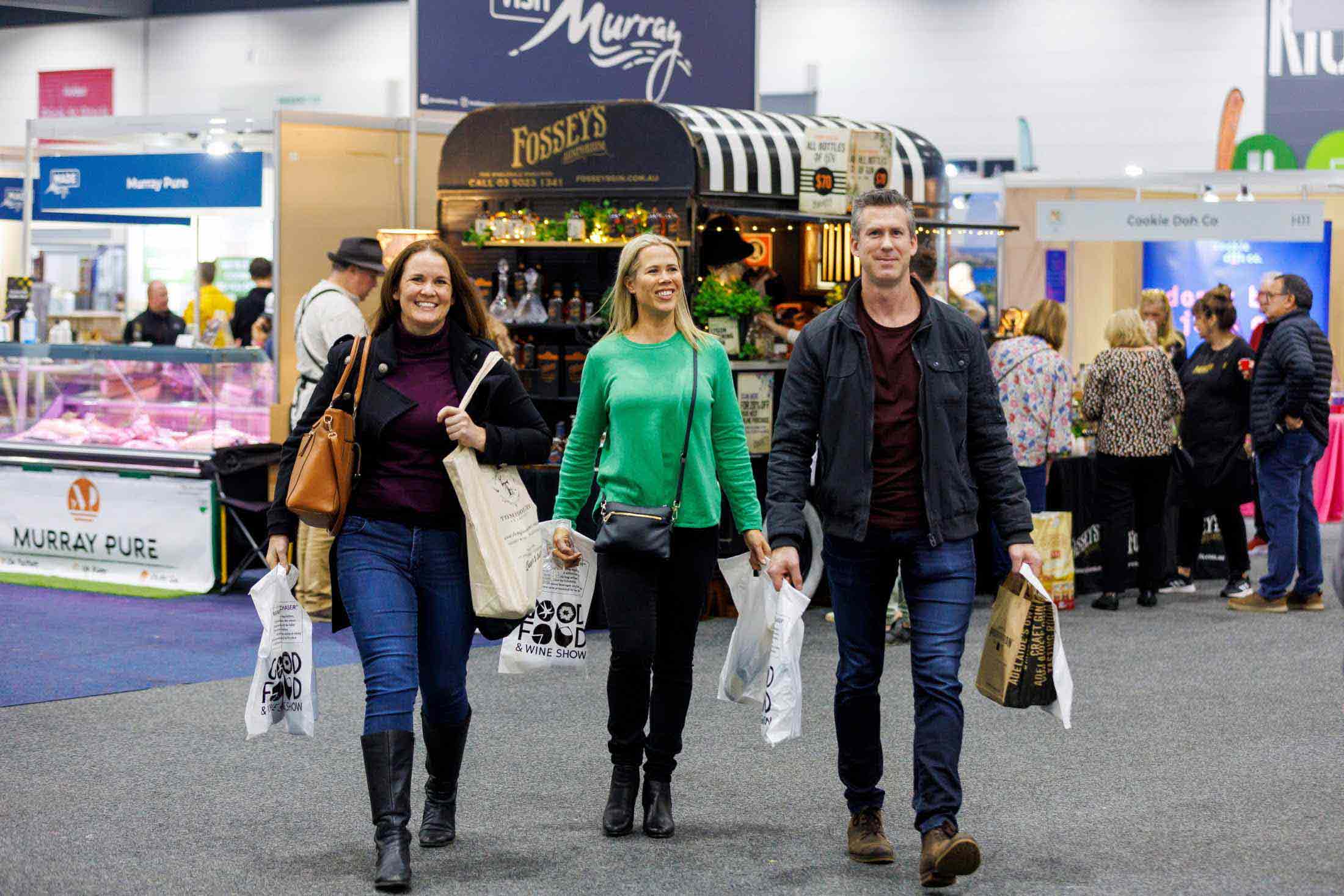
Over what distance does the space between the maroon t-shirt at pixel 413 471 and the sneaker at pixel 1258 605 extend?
5496 millimetres

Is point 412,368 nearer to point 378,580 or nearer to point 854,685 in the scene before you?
point 378,580

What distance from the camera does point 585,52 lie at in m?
10.3

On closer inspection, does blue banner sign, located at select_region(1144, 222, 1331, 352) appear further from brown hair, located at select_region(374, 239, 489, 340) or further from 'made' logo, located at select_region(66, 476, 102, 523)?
brown hair, located at select_region(374, 239, 489, 340)

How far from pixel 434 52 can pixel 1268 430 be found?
485 centimetres

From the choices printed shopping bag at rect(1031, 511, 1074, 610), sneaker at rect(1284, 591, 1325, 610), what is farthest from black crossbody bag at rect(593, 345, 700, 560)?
sneaker at rect(1284, 591, 1325, 610)

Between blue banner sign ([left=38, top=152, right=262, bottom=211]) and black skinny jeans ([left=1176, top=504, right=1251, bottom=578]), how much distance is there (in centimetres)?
524

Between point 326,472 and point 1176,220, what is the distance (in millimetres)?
8125

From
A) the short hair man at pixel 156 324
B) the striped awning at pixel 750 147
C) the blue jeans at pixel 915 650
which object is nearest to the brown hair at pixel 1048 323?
the striped awning at pixel 750 147

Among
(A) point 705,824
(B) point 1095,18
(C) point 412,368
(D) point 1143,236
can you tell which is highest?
(B) point 1095,18

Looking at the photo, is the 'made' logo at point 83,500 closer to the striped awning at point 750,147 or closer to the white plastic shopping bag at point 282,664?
the striped awning at point 750,147

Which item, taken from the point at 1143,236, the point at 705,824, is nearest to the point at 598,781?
the point at 705,824

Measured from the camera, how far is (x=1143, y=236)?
1098cm

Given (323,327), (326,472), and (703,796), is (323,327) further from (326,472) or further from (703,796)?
(326,472)

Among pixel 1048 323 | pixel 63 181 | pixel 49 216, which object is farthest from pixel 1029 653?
pixel 49 216
